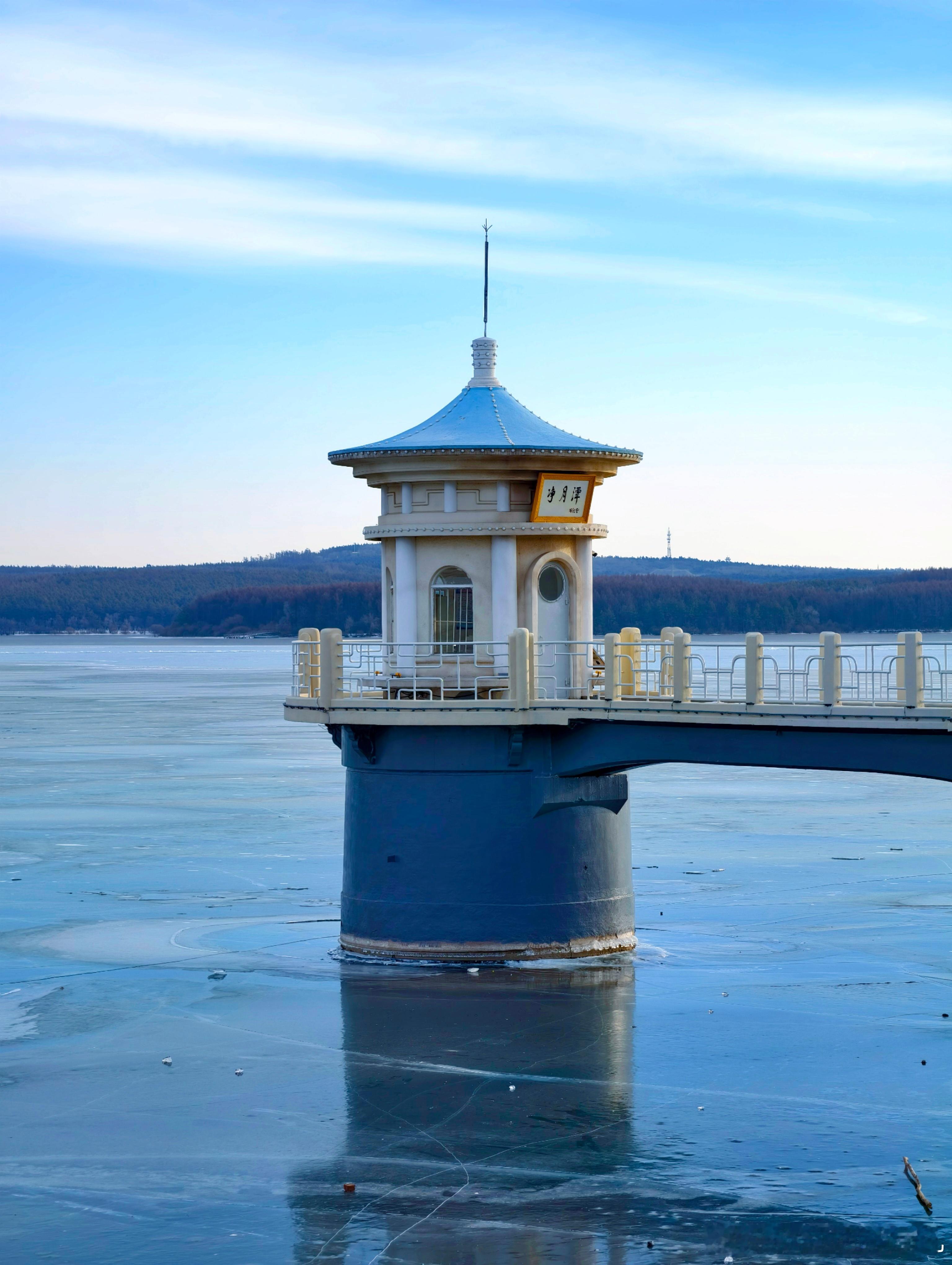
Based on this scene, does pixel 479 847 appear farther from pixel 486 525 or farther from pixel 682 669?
pixel 486 525

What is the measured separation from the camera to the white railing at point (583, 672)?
20.3m

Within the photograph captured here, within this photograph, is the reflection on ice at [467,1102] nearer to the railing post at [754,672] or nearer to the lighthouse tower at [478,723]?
the lighthouse tower at [478,723]

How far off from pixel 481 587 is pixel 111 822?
1773 cm

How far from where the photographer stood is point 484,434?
24.1 meters

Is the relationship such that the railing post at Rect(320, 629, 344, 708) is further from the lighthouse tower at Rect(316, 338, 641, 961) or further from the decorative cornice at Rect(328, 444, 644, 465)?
the decorative cornice at Rect(328, 444, 644, 465)

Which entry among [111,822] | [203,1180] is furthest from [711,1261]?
[111,822]

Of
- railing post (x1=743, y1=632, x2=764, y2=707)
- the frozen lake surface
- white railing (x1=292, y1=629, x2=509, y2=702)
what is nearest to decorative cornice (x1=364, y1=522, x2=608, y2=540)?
white railing (x1=292, y1=629, x2=509, y2=702)

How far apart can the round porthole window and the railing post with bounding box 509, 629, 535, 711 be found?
1.80 m

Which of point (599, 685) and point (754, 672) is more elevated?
point (754, 672)

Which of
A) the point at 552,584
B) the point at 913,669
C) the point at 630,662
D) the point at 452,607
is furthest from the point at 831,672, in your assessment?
the point at 452,607

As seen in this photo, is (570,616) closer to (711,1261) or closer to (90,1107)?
(90,1107)

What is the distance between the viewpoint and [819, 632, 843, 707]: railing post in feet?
65.2

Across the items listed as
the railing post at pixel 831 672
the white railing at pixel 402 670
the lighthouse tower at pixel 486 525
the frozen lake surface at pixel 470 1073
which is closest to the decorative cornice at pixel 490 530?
the lighthouse tower at pixel 486 525

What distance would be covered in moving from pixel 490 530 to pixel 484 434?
52.0 inches
